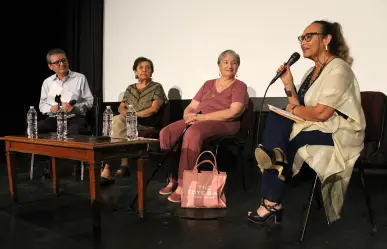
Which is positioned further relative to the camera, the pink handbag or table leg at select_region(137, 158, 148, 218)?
the pink handbag

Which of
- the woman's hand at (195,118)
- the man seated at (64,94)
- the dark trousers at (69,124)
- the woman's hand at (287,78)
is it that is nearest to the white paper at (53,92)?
the man seated at (64,94)

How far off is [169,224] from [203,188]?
0.36 meters

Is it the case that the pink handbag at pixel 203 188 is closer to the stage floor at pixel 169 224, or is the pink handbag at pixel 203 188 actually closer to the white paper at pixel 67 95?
the stage floor at pixel 169 224

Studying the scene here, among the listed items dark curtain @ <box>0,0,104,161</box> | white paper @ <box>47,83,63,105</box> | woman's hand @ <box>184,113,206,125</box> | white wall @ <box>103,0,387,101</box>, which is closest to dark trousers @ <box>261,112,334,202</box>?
woman's hand @ <box>184,113,206,125</box>

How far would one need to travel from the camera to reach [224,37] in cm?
349

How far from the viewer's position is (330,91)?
1.69 meters

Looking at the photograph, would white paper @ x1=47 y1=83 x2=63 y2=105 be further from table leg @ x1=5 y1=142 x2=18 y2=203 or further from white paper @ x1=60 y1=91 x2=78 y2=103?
table leg @ x1=5 y1=142 x2=18 y2=203

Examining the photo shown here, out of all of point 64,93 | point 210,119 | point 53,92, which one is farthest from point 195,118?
point 53,92

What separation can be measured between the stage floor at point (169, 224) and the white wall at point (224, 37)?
1153 mm

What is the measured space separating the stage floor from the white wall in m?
1.15

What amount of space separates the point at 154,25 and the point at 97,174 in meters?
2.72

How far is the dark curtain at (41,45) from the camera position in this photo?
4359 mm

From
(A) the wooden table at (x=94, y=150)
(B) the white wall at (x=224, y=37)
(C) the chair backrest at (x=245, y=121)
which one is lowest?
(A) the wooden table at (x=94, y=150)

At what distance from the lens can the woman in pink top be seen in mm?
2316
